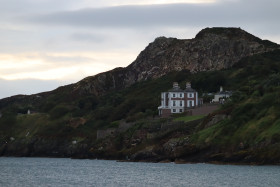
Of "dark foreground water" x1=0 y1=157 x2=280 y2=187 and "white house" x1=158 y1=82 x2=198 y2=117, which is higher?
"white house" x1=158 y1=82 x2=198 y2=117

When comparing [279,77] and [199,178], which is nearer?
[199,178]

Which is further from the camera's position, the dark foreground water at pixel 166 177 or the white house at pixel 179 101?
the white house at pixel 179 101

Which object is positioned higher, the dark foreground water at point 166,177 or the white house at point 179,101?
the white house at point 179,101

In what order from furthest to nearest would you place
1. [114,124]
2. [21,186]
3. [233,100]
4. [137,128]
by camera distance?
1. [114,124]
2. [137,128]
3. [233,100]
4. [21,186]

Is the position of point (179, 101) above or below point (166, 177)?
above

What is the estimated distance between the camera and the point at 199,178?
95.7 meters

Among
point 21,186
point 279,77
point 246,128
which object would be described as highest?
point 279,77

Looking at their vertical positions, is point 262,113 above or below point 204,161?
above

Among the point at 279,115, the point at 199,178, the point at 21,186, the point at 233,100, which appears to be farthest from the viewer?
the point at 233,100

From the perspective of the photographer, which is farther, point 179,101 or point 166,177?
point 179,101

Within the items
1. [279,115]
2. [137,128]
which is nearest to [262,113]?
[279,115]

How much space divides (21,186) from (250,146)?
4954 cm

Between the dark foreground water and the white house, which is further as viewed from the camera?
the white house

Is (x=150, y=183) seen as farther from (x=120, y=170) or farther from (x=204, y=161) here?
(x=204, y=161)
